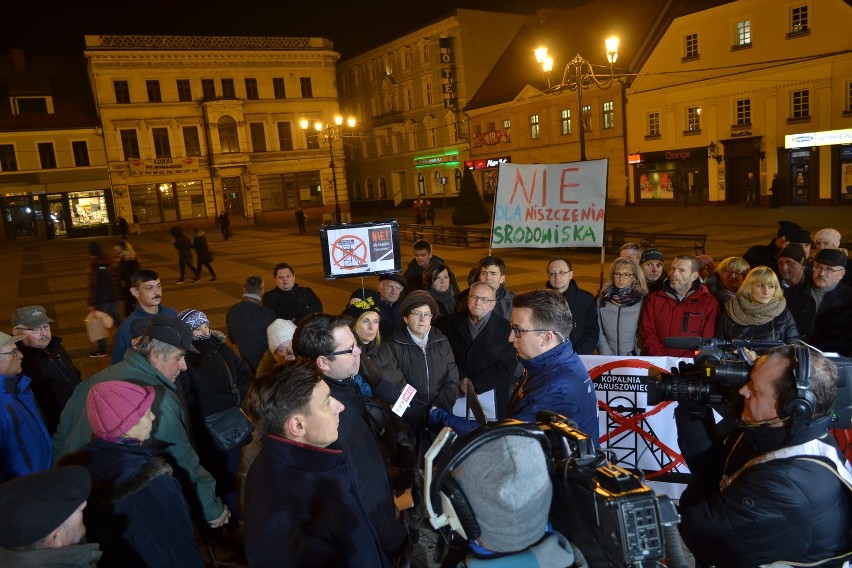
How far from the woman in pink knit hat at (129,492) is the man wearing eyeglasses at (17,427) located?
148 centimetres

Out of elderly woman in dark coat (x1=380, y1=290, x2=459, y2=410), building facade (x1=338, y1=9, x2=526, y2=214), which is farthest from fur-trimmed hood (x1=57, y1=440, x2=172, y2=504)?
building facade (x1=338, y1=9, x2=526, y2=214)

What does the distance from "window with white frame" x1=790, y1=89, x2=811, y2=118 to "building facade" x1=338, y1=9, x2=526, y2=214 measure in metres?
25.1

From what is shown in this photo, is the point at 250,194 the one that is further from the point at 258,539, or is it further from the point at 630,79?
the point at 258,539

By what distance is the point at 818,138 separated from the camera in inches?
1078

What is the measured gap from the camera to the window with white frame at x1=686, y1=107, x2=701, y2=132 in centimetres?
3266

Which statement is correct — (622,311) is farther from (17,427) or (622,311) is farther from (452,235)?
(452,235)

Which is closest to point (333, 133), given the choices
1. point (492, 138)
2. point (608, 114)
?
point (492, 138)

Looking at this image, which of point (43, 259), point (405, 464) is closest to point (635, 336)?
point (405, 464)

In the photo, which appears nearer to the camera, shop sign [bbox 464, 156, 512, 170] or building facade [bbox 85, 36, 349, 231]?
A: building facade [bbox 85, 36, 349, 231]

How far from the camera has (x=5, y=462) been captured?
3.77 metres

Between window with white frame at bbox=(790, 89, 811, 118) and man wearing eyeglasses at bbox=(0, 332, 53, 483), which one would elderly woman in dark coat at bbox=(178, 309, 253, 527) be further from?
window with white frame at bbox=(790, 89, 811, 118)

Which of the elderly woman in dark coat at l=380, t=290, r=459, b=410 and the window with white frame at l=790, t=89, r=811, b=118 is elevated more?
the window with white frame at l=790, t=89, r=811, b=118

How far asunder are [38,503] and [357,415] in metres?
1.34

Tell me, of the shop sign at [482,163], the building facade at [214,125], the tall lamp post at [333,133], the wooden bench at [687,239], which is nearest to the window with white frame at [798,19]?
the wooden bench at [687,239]
